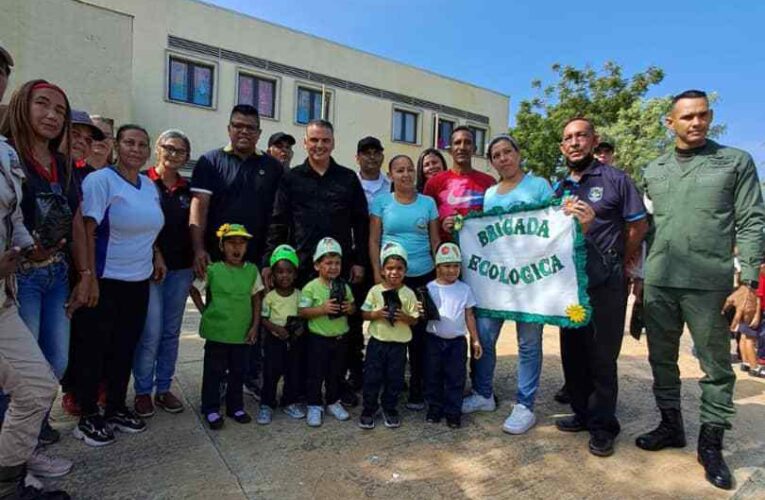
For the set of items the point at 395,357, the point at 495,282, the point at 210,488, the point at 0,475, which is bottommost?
the point at 210,488

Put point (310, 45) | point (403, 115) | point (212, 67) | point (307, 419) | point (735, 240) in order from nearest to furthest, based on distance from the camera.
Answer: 1. point (735, 240)
2. point (307, 419)
3. point (212, 67)
4. point (310, 45)
5. point (403, 115)

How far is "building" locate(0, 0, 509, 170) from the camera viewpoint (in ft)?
37.0

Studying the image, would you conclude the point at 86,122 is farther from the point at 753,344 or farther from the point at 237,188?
the point at 753,344

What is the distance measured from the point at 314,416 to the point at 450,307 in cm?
132

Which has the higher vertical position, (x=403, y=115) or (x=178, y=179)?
(x=403, y=115)

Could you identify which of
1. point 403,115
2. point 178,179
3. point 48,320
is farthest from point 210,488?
point 403,115

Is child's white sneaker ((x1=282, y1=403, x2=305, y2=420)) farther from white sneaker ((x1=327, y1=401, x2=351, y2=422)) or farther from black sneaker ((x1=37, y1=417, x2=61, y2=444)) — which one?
black sneaker ((x1=37, y1=417, x2=61, y2=444))

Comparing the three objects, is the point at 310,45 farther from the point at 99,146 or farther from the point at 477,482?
the point at 477,482

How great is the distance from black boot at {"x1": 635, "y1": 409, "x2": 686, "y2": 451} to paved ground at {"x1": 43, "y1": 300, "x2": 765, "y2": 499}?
6 cm

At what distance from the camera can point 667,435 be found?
3.50 metres

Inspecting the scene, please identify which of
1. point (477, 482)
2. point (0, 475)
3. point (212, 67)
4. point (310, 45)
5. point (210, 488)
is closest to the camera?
point (0, 475)

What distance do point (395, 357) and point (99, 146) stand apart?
302 cm

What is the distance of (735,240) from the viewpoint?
3215 millimetres

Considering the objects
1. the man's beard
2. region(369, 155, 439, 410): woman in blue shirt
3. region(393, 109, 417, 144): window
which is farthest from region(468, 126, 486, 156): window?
the man's beard
